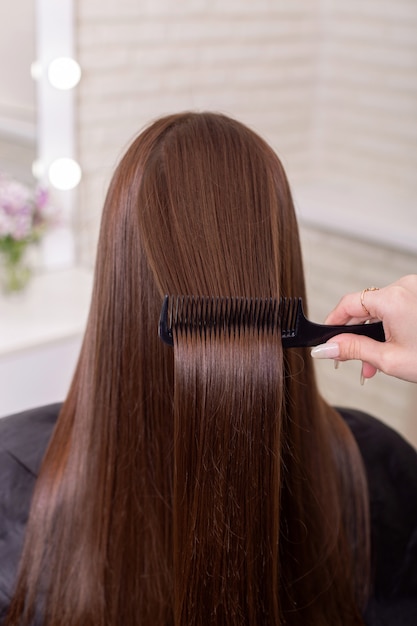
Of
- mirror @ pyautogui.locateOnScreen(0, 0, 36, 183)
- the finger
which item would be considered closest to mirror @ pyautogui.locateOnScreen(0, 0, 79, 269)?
mirror @ pyautogui.locateOnScreen(0, 0, 36, 183)

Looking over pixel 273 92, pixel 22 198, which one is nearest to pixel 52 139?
pixel 22 198

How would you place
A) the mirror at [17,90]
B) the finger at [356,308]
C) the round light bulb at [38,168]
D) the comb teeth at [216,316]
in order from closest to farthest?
the comb teeth at [216,316] → the finger at [356,308] → the mirror at [17,90] → the round light bulb at [38,168]

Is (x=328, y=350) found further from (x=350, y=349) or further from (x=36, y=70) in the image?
(x=36, y=70)

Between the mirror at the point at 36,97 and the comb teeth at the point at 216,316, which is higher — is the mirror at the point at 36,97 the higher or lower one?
the higher one

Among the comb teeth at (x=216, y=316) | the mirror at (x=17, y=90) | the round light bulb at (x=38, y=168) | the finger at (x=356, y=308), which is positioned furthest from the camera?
the round light bulb at (x=38, y=168)

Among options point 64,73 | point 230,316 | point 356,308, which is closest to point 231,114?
point 64,73

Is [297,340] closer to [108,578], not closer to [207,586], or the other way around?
[207,586]

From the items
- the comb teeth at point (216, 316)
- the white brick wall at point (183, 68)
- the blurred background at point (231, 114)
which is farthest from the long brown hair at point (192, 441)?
the white brick wall at point (183, 68)

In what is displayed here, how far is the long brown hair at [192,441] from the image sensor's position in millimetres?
690

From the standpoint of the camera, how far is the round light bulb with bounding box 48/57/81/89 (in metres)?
1.80

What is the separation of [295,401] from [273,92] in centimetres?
173

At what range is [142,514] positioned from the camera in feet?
2.76

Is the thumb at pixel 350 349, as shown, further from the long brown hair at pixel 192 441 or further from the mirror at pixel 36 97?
the mirror at pixel 36 97

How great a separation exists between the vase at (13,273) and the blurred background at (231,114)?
0.09ft
